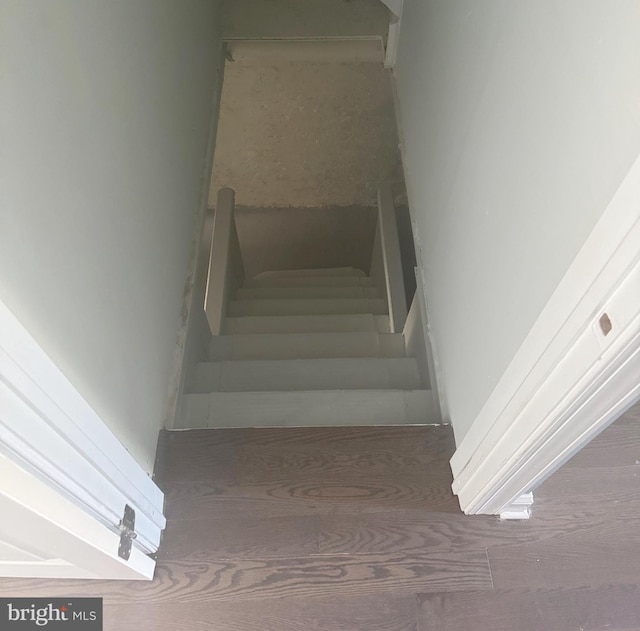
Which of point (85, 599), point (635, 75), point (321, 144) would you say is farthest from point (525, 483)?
point (321, 144)

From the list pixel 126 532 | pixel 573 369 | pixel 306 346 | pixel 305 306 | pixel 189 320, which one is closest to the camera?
pixel 573 369

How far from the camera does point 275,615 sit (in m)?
1.29

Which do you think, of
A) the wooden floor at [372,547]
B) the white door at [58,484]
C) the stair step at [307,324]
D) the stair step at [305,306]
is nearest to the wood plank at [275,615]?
the wooden floor at [372,547]

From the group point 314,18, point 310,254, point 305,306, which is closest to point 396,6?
point 314,18

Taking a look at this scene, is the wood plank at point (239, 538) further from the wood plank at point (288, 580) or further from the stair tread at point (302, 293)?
the stair tread at point (302, 293)

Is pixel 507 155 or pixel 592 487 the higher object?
pixel 507 155

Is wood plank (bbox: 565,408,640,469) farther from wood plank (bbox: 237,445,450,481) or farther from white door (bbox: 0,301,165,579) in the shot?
white door (bbox: 0,301,165,579)

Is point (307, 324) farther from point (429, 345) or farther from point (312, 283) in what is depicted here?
point (312, 283)

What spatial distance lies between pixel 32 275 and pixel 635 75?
91cm

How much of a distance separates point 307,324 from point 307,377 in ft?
1.79

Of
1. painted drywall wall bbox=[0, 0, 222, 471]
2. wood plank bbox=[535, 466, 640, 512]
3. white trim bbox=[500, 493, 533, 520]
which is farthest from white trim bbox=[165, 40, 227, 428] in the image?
wood plank bbox=[535, 466, 640, 512]

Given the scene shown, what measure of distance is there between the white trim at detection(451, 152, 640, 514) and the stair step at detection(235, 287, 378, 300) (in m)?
2.00

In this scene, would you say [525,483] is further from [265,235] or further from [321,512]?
[265,235]

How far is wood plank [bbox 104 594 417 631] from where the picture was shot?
1279 mm
